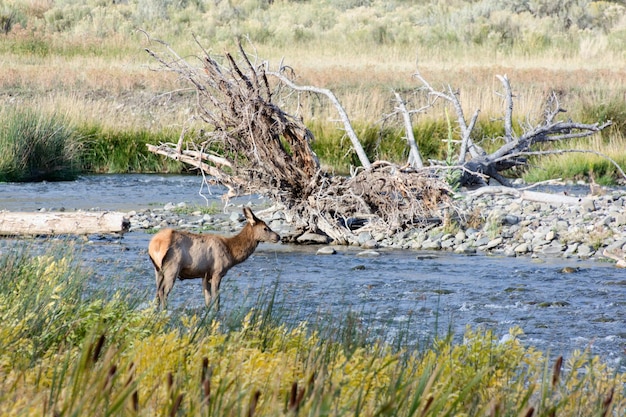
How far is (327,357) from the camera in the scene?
14.6 ft

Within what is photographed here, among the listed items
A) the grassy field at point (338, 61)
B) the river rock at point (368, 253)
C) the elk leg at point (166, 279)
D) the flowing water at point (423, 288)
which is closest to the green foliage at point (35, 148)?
the grassy field at point (338, 61)

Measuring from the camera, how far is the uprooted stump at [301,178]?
12672mm

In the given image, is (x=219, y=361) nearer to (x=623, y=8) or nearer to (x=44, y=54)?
(x=44, y=54)

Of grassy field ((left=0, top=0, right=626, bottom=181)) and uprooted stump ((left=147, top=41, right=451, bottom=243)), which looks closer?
uprooted stump ((left=147, top=41, right=451, bottom=243))

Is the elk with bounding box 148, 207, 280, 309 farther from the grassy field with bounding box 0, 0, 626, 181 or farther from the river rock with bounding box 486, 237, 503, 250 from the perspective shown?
the river rock with bounding box 486, 237, 503, 250

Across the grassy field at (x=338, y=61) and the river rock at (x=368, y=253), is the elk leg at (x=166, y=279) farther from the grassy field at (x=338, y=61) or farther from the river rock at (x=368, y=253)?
the grassy field at (x=338, y=61)

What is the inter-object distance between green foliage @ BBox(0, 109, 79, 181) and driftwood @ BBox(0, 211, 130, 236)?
674 centimetres

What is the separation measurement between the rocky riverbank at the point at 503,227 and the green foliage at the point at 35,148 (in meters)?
4.68

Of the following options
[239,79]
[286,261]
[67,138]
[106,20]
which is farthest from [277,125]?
[106,20]

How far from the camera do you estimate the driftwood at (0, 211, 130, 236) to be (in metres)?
12.1

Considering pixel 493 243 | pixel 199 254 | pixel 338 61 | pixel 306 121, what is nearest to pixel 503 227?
pixel 493 243

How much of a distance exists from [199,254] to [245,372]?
4.68 metres

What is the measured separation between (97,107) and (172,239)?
15.9 m


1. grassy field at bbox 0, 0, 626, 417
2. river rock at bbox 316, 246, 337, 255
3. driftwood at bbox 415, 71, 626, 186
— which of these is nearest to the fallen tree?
river rock at bbox 316, 246, 337, 255
